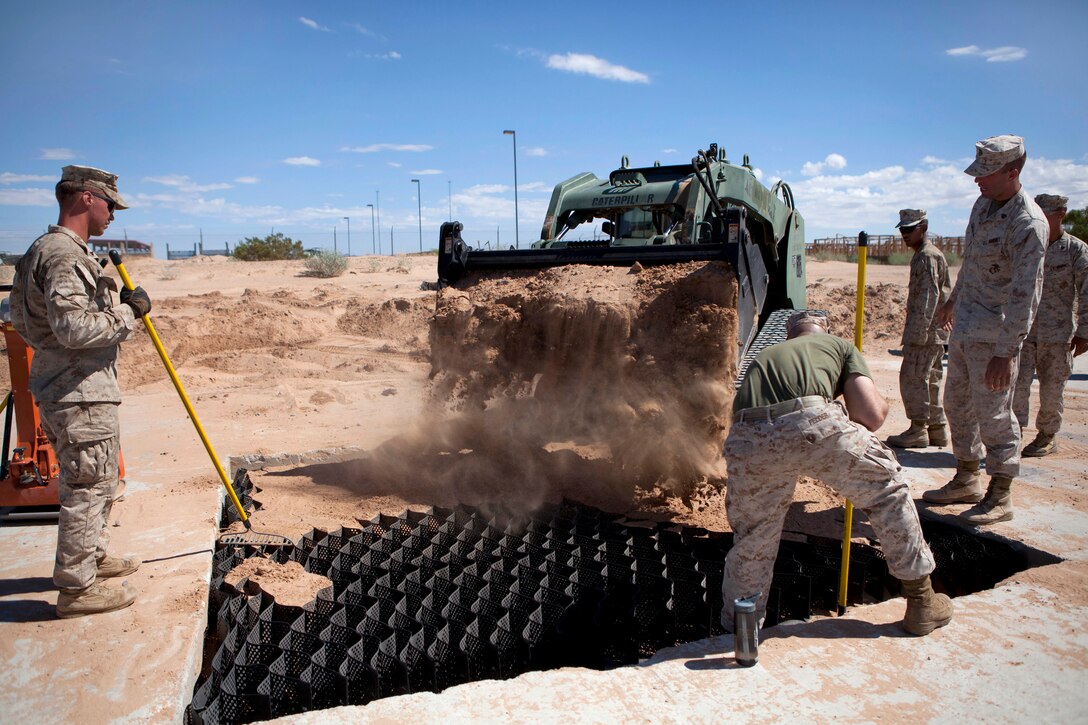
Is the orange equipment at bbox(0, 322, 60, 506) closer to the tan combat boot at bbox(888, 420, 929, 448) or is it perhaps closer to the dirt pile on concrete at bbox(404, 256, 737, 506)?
the dirt pile on concrete at bbox(404, 256, 737, 506)

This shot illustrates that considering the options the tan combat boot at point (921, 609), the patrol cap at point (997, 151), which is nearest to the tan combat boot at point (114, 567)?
the tan combat boot at point (921, 609)

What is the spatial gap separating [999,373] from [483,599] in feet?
10.7

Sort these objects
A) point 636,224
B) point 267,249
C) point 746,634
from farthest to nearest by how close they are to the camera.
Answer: point 267,249
point 636,224
point 746,634

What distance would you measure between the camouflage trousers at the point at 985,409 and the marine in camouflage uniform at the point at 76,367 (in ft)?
16.1

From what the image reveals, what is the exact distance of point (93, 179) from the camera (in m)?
3.72

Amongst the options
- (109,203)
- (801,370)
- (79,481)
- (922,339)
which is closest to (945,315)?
(922,339)

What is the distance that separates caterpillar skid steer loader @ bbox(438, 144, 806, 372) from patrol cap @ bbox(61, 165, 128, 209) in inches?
96.8

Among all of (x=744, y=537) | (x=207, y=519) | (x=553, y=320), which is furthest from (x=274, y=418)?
(x=744, y=537)

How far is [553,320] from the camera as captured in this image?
5238mm

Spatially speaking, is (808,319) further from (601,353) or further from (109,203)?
(109,203)

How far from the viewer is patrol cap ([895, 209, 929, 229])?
6512mm

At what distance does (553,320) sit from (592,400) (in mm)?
631

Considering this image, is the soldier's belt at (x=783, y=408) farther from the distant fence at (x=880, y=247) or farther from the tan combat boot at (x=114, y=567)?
the distant fence at (x=880, y=247)

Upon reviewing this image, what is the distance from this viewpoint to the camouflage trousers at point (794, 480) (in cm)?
308
